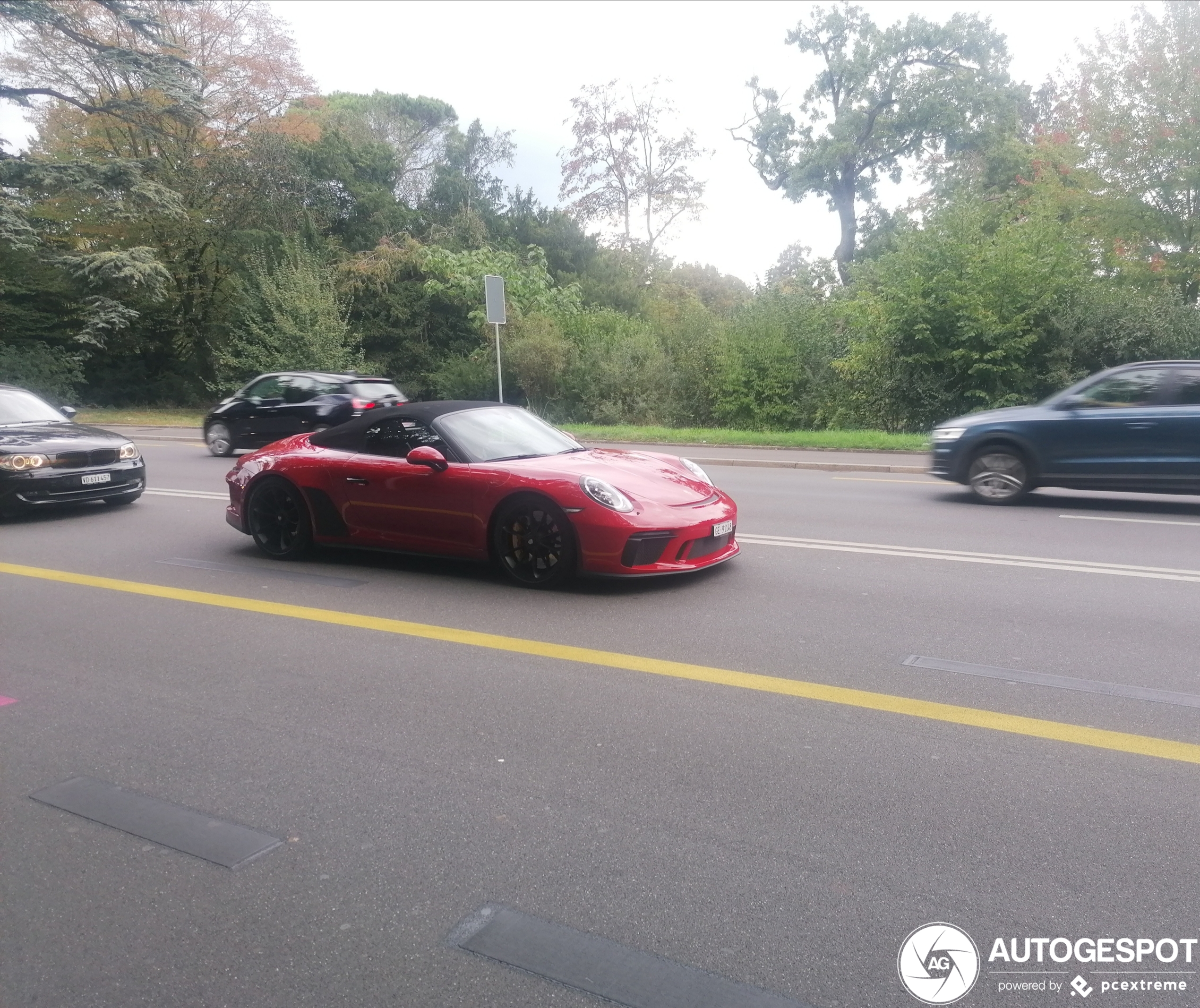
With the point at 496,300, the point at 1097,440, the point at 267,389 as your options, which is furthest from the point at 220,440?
the point at 1097,440

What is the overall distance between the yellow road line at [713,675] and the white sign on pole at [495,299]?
14064 mm

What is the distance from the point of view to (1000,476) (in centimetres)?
1166

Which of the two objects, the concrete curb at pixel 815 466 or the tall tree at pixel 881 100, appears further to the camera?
the tall tree at pixel 881 100

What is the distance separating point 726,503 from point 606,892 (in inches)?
187

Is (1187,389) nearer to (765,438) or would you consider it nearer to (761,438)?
(765,438)

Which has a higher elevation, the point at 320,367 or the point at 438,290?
the point at 438,290

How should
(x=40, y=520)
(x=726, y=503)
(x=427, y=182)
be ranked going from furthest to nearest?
1. (x=427, y=182)
2. (x=40, y=520)
3. (x=726, y=503)

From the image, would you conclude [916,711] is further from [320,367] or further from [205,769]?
[320,367]

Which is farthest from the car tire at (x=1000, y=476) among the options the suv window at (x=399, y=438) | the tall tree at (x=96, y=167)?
the tall tree at (x=96, y=167)

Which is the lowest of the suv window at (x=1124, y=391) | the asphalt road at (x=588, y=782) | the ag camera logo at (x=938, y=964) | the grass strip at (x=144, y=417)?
the ag camera logo at (x=938, y=964)

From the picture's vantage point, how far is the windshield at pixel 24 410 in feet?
38.8

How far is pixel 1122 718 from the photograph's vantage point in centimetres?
458

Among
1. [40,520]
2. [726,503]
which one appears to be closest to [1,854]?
[726,503]

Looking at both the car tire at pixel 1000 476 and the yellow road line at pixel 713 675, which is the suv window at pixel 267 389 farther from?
the car tire at pixel 1000 476
